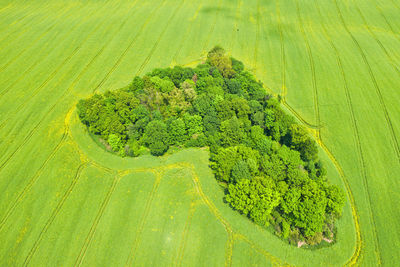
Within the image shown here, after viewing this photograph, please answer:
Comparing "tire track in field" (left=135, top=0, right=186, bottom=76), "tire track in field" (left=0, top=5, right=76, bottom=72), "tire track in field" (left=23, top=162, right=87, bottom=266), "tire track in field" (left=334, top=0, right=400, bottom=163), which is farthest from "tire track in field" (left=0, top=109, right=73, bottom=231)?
"tire track in field" (left=334, top=0, right=400, bottom=163)

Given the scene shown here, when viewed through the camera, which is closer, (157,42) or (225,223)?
(225,223)

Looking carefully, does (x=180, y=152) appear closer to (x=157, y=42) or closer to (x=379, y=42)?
(x=157, y=42)

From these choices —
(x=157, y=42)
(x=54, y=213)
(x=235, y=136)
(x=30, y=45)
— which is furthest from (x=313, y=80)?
(x=30, y=45)

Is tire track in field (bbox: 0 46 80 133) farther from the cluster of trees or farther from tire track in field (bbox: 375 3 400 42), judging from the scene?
tire track in field (bbox: 375 3 400 42)

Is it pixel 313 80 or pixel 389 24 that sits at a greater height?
pixel 389 24

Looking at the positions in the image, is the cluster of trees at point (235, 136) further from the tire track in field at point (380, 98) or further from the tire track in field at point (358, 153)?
the tire track in field at point (380, 98)

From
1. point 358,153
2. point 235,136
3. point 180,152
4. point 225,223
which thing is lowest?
point 225,223

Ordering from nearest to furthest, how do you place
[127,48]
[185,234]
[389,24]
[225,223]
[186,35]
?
1. [185,234]
2. [225,223]
3. [127,48]
4. [186,35]
5. [389,24]

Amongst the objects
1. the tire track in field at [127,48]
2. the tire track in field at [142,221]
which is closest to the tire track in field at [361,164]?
the tire track in field at [142,221]

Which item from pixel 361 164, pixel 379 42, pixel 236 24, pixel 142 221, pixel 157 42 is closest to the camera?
pixel 142 221
